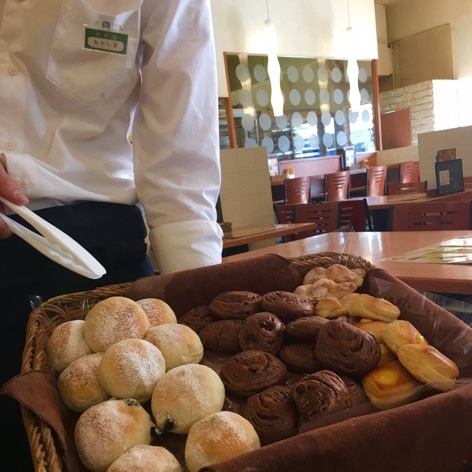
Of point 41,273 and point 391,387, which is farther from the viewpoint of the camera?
point 41,273

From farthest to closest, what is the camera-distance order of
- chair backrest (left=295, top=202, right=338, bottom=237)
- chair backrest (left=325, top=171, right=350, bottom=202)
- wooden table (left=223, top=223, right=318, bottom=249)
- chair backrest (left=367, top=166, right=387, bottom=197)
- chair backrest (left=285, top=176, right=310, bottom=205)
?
1. chair backrest (left=367, top=166, right=387, bottom=197)
2. chair backrest (left=325, top=171, right=350, bottom=202)
3. chair backrest (left=285, top=176, right=310, bottom=205)
4. chair backrest (left=295, top=202, right=338, bottom=237)
5. wooden table (left=223, top=223, right=318, bottom=249)

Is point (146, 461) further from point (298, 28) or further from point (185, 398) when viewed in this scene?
point (298, 28)

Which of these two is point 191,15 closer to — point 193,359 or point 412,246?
point 193,359

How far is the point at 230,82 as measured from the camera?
25.2ft

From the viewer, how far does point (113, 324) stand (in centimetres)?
65

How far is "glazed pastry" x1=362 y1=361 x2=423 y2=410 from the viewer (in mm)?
494

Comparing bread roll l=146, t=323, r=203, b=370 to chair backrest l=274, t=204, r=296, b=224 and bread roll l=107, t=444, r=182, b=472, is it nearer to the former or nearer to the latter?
bread roll l=107, t=444, r=182, b=472

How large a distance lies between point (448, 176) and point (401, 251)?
2191 millimetres

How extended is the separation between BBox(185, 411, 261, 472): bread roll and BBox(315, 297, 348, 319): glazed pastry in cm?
23

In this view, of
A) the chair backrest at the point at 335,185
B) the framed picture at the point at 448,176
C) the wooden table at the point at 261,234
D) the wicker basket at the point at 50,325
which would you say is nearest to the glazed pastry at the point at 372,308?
the wicker basket at the point at 50,325

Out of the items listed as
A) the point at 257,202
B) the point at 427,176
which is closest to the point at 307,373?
the point at 257,202

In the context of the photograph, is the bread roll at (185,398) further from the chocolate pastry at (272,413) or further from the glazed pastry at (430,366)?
the glazed pastry at (430,366)

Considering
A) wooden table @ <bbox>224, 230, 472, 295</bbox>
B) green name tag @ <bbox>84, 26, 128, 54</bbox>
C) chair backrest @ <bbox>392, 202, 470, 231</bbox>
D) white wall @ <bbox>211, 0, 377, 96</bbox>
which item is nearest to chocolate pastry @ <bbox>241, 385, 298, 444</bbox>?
green name tag @ <bbox>84, 26, 128, 54</bbox>

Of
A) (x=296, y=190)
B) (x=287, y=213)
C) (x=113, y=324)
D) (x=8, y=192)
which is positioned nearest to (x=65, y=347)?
(x=113, y=324)
